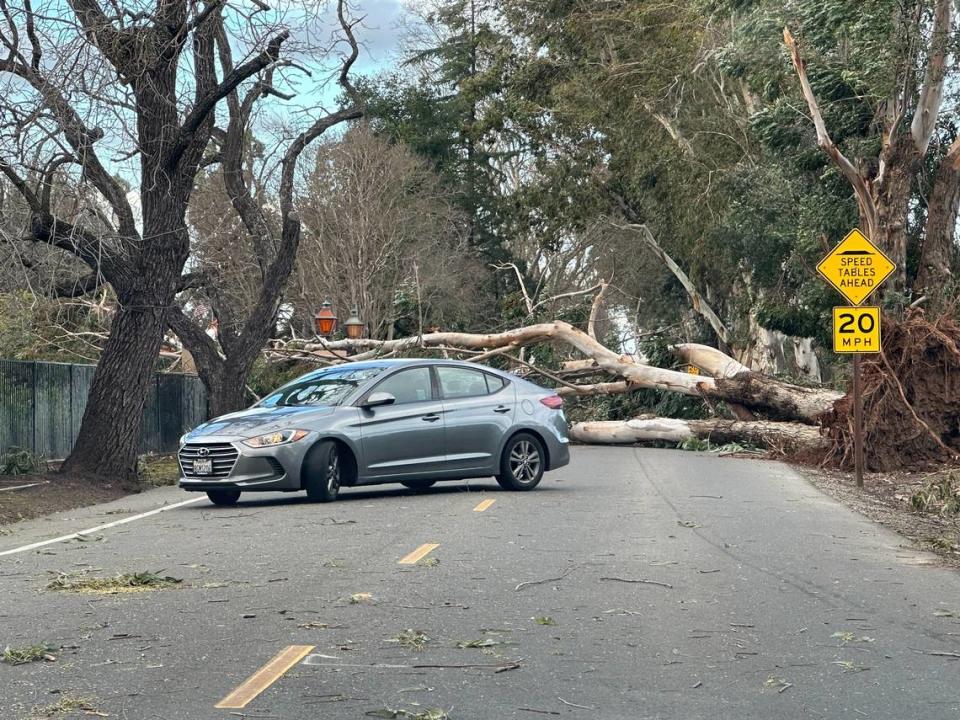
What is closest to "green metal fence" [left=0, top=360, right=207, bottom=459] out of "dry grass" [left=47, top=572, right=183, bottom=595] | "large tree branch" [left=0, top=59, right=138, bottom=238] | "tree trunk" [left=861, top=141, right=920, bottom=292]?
"large tree branch" [left=0, top=59, right=138, bottom=238]

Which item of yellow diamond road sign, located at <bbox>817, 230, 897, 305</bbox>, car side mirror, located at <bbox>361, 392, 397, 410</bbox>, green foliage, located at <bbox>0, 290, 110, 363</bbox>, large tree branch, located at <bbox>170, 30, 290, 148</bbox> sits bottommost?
car side mirror, located at <bbox>361, 392, 397, 410</bbox>

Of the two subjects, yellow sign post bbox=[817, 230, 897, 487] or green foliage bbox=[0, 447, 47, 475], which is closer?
yellow sign post bbox=[817, 230, 897, 487]

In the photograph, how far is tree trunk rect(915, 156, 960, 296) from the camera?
2770cm

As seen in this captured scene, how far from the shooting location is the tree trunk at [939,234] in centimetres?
2770

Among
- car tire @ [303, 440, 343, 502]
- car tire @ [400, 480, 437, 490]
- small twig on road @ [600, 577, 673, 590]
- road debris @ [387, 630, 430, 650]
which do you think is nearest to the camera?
road debris @ [387, 630, 430, 650]

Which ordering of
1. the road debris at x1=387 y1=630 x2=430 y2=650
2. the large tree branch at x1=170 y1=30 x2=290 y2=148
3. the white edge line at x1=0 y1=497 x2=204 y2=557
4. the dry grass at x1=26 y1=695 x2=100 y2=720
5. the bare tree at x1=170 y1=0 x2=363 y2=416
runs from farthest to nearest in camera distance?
the bare tree at x1=170 y1=0 x2=363 y2=416 < the large tree branch at x1=170 y1=30 x2=290 y2=148 < the white edge line at x1=0 y1=497 x2=204 y2=557 < the road debris at x1=387 y1=630 x2=430 y2=650 < the dry grass at x1=26 y1=695 x2=100 y2=720

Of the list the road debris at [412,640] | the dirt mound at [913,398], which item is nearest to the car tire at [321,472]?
the road debris at [412,640]

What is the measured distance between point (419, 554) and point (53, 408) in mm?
15080

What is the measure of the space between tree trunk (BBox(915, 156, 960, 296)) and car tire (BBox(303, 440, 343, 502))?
16.0 meters

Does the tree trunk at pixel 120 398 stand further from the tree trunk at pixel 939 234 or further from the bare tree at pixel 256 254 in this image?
the tree trunk at pixel 939 234

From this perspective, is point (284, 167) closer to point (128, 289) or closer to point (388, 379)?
point (128, 289)

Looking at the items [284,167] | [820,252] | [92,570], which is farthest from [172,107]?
[820,252]

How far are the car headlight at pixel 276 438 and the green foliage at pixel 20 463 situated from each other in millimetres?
6969

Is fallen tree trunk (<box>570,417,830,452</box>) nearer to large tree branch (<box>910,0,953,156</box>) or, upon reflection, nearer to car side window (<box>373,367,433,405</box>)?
large tree branch (<box>910,0,953,156</box>)
